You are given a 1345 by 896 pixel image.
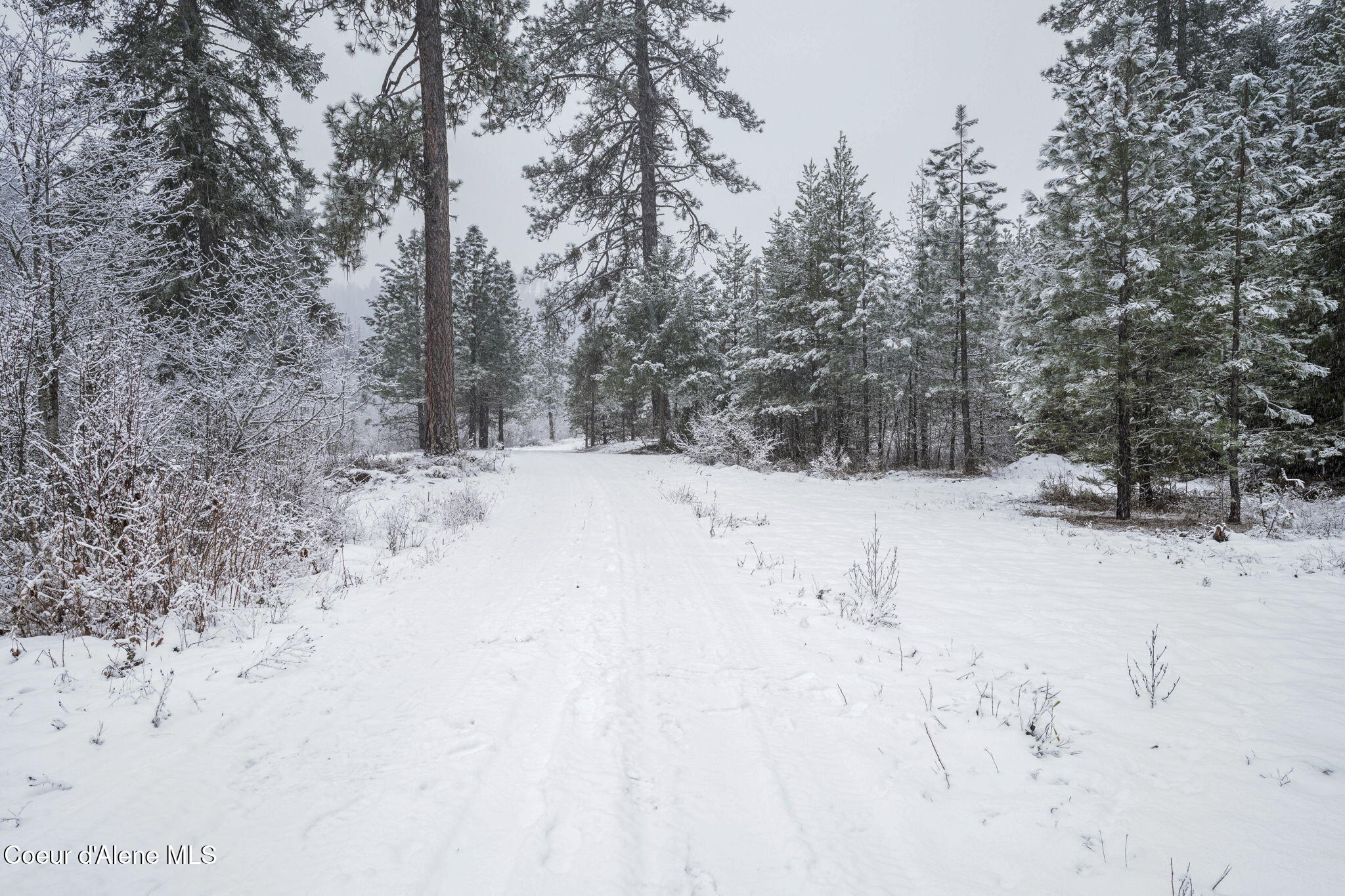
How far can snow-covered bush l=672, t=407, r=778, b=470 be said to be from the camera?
56.0ft

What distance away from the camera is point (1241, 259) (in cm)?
915

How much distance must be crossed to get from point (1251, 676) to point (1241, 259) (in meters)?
10.0

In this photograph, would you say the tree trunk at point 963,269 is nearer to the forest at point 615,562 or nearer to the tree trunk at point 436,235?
the forest at point 615,562

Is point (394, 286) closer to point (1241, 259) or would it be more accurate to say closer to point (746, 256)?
point (746, 256)

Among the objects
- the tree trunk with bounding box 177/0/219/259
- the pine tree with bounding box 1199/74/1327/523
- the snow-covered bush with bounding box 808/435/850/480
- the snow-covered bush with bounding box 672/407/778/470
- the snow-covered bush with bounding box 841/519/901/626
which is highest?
the tree trunk with bounding box 177/0/219/259

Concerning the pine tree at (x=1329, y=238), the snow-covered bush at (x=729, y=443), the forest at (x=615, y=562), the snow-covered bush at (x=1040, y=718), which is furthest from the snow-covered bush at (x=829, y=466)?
the snow-covered bush at (x=1040, y=718)

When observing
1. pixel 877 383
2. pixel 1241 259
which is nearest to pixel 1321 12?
pixel 1241 259

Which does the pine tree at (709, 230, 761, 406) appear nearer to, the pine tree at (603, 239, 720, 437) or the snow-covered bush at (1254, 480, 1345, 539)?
the pine tree at (603, 239, 720, 437)

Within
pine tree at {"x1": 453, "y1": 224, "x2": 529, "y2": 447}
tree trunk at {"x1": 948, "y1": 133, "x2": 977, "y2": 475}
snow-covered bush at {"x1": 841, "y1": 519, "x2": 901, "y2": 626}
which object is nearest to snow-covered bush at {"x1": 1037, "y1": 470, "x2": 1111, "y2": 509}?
tree trunk at {"x1": 948, "y1": 133, "x2": 977, "y2": 475}

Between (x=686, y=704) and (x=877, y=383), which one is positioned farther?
(x=877, y=383)

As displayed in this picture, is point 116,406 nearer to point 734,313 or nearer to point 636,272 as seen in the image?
point 636,272

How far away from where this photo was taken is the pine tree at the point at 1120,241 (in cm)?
920

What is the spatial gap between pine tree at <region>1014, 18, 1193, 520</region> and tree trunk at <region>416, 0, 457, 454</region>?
44.8 feet

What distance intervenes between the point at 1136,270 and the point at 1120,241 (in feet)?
2.91
